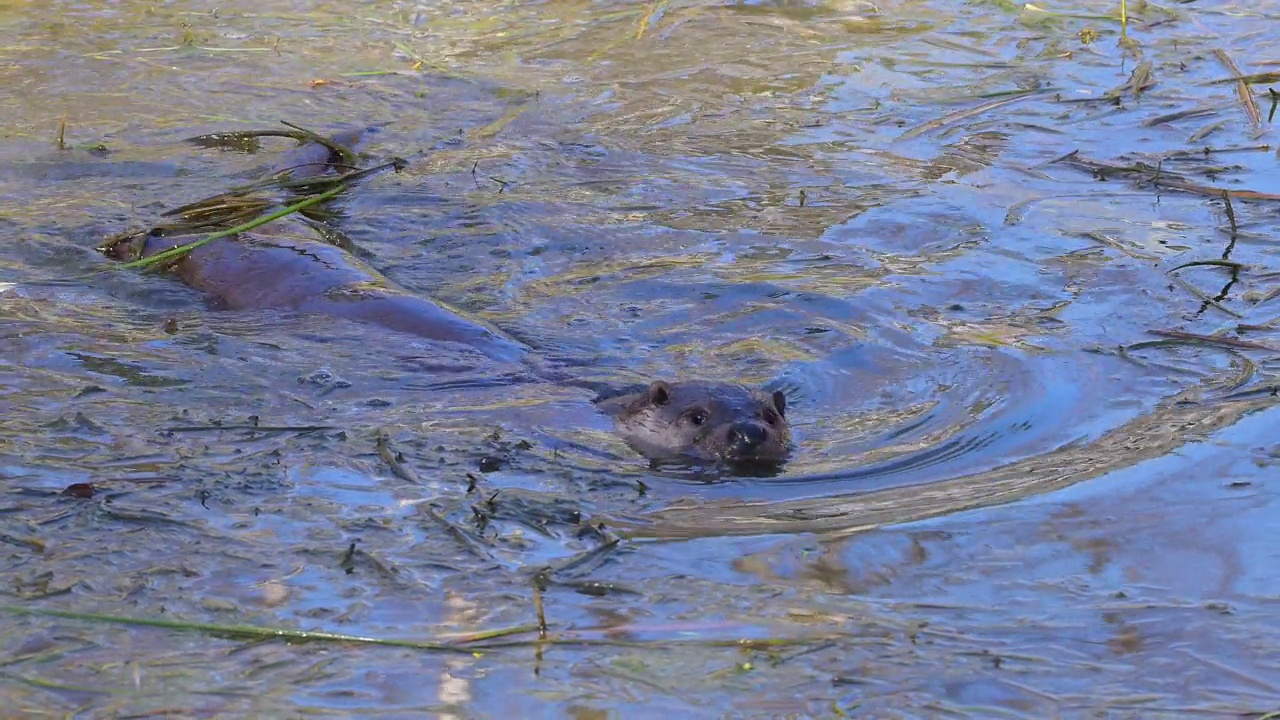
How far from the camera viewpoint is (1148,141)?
6.86 m

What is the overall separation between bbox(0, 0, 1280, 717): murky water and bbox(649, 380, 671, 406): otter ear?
23 centimetres

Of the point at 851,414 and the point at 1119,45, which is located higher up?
the point at 1119,45

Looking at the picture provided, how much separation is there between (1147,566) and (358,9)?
7.24 meters

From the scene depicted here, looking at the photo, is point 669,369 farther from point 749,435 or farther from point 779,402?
point 749,435

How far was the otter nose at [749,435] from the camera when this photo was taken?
3.99 meters

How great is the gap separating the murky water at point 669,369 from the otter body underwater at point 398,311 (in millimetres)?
134

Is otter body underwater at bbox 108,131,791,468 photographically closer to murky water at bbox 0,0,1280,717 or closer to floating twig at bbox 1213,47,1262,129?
murky water at bbox 0,0,1280,717

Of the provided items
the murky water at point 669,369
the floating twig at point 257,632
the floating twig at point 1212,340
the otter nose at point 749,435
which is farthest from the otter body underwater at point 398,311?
the floating twig at point 257,632

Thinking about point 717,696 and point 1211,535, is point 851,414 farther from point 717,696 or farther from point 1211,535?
point 717,696

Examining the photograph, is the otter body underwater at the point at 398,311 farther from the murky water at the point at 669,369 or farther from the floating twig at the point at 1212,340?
the floating twig at the point at 1212,340

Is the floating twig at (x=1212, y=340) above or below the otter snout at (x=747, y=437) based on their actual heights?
above

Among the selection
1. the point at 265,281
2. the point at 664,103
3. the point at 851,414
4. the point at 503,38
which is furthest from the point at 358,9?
the point at 851,414

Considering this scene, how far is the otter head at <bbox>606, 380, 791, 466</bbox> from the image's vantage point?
13.2 ft

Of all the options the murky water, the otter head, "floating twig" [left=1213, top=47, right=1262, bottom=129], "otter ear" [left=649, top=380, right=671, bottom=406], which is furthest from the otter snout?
"floating twig" [left=1213, top=47, right=1262, bottom=129]
